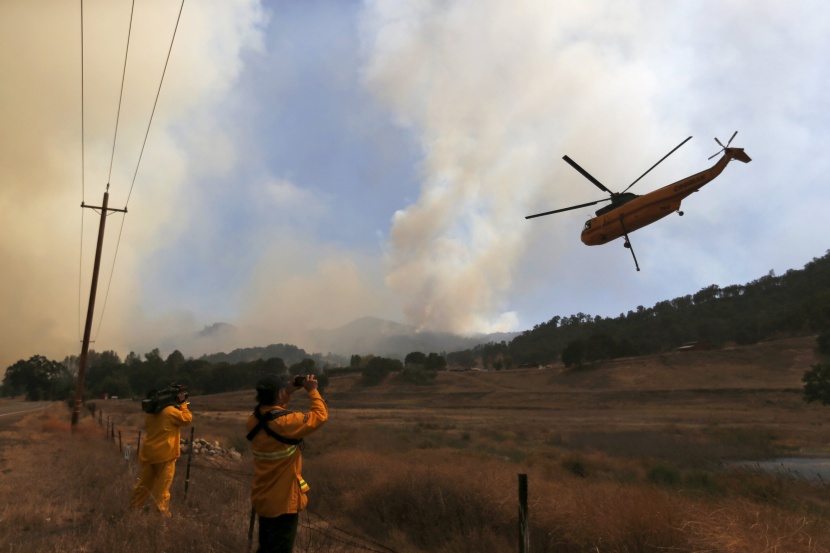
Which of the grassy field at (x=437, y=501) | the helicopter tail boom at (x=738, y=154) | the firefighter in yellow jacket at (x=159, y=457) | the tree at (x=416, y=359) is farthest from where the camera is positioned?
the tree at (x=416, y=359)

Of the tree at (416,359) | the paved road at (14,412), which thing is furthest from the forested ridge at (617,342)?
the paved road at (14,412)

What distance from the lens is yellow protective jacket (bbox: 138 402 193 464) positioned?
22.7 feet

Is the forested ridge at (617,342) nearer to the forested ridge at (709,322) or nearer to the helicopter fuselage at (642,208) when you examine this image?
the forested ridge at (709,322)

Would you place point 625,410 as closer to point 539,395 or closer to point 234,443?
point 539,395

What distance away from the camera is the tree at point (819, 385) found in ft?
114

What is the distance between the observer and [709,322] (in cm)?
12044

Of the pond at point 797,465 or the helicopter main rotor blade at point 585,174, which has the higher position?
the helicopter main rotor blade at point 585,174

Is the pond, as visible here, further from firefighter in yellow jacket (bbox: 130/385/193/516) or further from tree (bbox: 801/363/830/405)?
firefighter in yellow jacket (bbox: 130/385/193/516)

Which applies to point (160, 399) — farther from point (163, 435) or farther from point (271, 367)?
point (271, 367)

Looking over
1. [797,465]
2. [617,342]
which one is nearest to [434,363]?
[617,342]

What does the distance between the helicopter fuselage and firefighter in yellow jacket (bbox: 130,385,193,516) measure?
542 inches

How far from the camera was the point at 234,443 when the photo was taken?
2412 cm

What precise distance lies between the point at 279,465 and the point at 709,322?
13921 centimetres

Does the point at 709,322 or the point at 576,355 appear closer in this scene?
the point at 576,355
